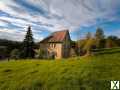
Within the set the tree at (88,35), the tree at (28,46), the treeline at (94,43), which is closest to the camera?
the treeline at (94,43)

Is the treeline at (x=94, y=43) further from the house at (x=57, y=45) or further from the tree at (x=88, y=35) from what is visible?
the house at (x=57, y=45)

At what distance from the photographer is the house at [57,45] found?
4179 cm

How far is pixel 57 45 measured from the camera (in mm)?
42312

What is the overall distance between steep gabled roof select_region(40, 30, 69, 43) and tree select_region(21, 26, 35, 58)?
387cm

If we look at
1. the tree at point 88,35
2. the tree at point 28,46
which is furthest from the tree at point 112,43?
the tree at point 28,46

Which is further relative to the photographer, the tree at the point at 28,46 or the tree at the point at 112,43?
the tree at the point at 28,46

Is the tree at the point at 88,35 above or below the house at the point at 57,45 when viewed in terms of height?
above

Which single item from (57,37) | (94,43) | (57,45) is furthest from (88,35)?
(57,45)

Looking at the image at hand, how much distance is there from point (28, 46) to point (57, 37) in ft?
29.2

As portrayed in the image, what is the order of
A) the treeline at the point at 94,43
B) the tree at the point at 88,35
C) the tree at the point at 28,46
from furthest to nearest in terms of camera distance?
the tree at the point at 88,35, the tree at the point at 28,46, the treeline at the point at 94,43

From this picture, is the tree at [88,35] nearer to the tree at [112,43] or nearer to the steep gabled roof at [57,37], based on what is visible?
the tree at [112,43]

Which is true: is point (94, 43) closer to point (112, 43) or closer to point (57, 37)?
point (112, 43)

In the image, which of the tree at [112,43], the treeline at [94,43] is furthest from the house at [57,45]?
the tree at [112,43]

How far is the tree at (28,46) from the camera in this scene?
45.1 metres
